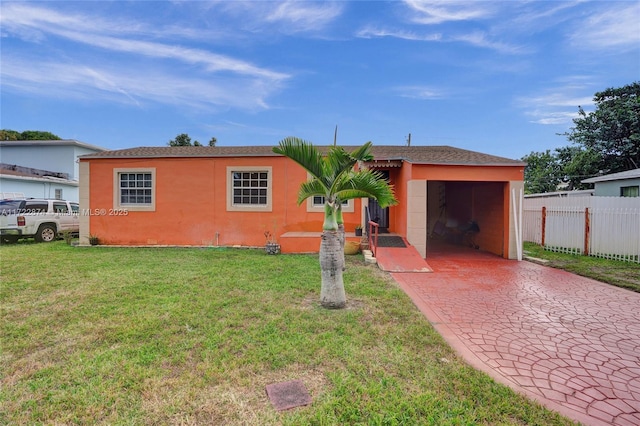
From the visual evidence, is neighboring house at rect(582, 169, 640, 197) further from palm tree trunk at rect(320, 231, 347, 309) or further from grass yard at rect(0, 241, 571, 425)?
palm tree trunk at rect(320, 231, 347, 309)

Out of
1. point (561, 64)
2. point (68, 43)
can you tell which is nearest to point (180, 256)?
point (68, 43)

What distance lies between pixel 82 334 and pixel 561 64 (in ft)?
58.2

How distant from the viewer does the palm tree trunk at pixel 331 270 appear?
15.8 feet

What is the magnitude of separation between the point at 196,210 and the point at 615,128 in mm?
25967

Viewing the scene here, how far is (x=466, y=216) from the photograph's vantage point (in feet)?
44.1

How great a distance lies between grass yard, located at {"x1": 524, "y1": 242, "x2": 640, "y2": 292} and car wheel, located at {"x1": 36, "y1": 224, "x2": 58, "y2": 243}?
772 inches

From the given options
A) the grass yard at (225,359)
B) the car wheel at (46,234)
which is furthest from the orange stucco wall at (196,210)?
the grass yard at (225,359)

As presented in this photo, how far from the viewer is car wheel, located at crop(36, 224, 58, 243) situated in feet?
42.6

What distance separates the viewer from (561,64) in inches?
488

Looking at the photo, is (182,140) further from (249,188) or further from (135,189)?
(249,188)

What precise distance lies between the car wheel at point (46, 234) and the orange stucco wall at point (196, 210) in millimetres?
2714

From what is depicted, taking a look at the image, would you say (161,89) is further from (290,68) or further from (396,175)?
(396,175)

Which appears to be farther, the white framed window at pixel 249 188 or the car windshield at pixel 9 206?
the car windshield at pixel 9 206

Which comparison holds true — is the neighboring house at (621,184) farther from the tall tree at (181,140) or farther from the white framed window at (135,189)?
the tall tree at (181,140)
